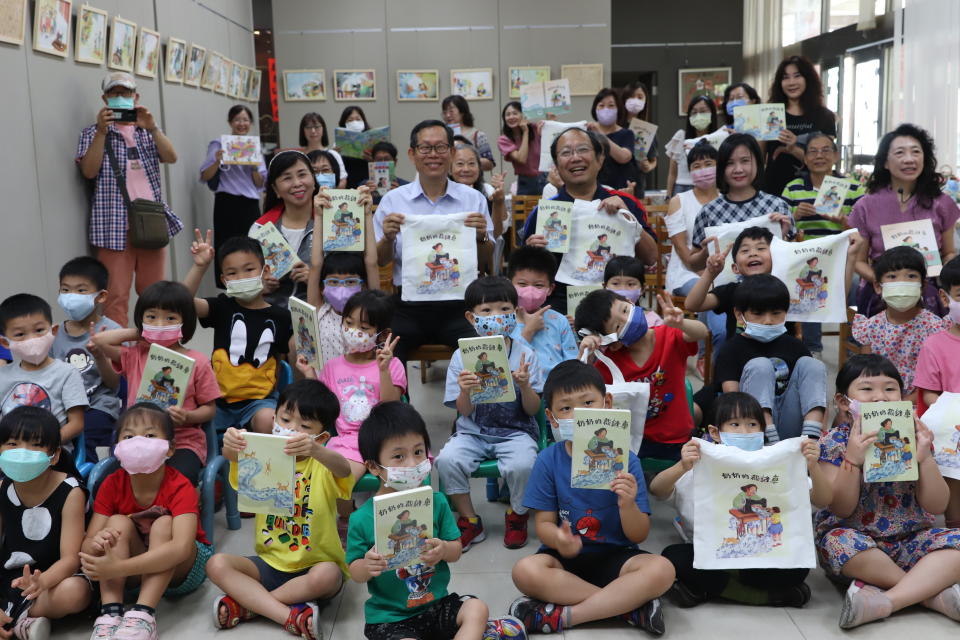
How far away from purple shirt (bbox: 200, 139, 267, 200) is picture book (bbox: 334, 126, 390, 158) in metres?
0.71

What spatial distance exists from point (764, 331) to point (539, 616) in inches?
56.8

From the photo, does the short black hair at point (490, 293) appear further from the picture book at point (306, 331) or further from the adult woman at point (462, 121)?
the adult woman at point (462, 121)

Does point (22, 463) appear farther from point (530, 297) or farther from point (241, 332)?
point (530, 297)

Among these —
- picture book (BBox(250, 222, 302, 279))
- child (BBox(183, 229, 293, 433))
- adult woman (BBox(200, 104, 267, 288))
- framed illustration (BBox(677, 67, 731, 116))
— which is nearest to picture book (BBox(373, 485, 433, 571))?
child (BBox(183, 229, 293, 433))

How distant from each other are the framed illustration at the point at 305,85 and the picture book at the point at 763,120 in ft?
21.9

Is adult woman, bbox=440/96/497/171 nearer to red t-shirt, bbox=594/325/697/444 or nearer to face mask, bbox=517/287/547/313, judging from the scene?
face mask, bbox=517/287/547/313

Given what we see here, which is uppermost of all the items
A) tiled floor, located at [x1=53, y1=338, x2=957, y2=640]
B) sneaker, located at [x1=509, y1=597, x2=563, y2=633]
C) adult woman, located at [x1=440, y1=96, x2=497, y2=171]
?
adult woman, located at [x1=440, y1=96, x2=497, y2=171]

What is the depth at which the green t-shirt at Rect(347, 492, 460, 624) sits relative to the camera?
8.20 feet

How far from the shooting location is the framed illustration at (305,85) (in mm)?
10953

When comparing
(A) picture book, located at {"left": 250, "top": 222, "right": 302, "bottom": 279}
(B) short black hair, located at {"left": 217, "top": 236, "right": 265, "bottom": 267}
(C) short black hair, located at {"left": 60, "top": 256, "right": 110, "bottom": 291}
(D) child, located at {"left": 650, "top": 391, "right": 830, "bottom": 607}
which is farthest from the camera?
(A) picture book, located at {"left": 250, "top": 222, "right": 302, "bottom": 279}

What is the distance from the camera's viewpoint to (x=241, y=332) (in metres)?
3.70

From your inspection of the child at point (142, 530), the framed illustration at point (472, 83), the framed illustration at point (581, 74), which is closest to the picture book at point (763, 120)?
the child at point (142, 530)

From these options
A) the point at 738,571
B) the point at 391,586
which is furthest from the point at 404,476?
the point at 738,571

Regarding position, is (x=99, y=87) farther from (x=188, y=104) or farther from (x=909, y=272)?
(x=909, y=272)
